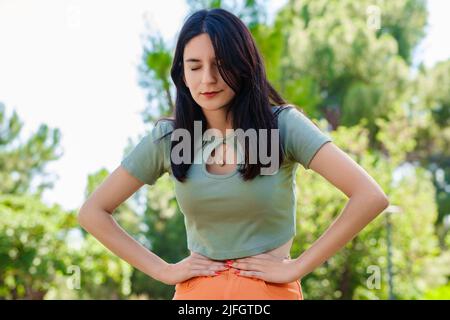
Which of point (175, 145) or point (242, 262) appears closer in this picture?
point (242, 262)

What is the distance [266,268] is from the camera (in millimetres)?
1716

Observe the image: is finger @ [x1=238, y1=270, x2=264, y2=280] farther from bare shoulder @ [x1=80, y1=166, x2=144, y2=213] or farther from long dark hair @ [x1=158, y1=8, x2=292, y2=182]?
bare shoulder @ [x1=80, y1=166, x2=144, y2=213]

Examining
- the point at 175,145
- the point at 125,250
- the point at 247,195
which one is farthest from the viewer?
the point at 125,250

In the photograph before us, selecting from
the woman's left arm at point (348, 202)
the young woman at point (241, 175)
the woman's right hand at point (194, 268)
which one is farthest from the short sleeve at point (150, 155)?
the woman's left arm at point (348, 202)

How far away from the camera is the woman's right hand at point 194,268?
1.73m

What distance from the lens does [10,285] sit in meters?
10.2

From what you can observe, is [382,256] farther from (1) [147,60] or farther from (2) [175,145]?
(2) [175,145]

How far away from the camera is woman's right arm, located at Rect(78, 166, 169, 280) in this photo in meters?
1.95

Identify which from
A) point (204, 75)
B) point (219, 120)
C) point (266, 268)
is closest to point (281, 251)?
point (266, 268)

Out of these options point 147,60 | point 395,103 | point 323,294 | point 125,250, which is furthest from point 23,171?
point 125,250

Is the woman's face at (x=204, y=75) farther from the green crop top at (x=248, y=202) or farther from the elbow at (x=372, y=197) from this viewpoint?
the elbow at (x=372, y=197)

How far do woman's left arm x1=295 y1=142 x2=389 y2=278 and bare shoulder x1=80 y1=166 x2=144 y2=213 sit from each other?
47 centimetres

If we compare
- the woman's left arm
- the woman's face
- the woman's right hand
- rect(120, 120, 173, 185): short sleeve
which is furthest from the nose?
the woman's right hand
